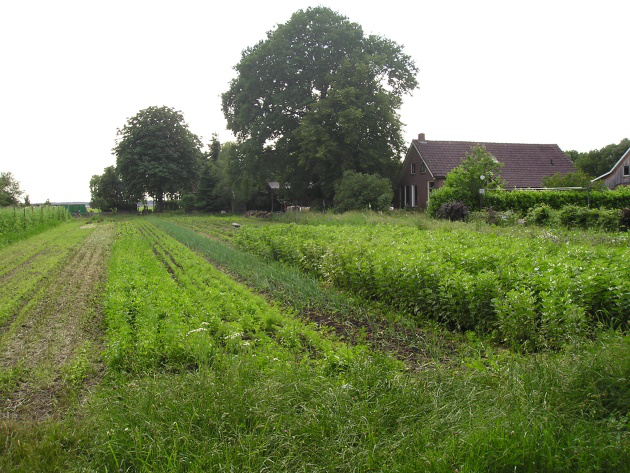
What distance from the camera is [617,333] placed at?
15.4 feet

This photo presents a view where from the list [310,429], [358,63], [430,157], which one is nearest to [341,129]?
[358,63]

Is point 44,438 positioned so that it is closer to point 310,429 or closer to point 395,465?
point 310,429

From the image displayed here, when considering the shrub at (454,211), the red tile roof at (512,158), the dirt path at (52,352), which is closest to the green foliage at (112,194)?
the red tile roof at (512,158)

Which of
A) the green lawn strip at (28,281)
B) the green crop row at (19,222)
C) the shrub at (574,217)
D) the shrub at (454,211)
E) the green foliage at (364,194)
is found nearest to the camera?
the green lawn strip at (28,281)

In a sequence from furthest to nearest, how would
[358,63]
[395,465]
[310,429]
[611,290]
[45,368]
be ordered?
[358,63]
[45,368]
[611,290]
[310,429]
[395,465]

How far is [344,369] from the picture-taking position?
4.80 meters

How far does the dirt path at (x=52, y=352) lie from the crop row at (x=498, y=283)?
4.66 m

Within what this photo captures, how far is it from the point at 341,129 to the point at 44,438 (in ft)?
105

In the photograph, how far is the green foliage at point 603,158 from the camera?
186 feet

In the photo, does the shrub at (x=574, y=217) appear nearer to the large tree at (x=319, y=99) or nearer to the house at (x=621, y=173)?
the large tree at (x=319, y=99)

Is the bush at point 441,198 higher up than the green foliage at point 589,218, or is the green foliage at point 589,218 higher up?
the bush at point 441,198

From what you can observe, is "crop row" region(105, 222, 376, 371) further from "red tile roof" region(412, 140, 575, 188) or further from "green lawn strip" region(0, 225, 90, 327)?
"red tile roof" region(412, 140, 575, 188)

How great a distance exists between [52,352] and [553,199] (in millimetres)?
22998

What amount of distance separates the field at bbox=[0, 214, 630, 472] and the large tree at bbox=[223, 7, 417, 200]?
25.4m
